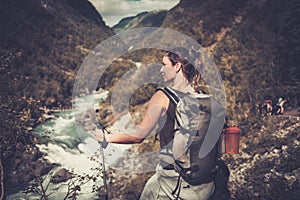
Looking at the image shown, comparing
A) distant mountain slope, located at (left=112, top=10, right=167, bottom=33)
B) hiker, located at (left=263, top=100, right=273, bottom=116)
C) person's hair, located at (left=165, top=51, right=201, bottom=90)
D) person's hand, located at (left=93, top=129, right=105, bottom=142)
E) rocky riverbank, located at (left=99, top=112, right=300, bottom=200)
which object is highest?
distant mountain slope, located at (left=112, top=10, right=167, bottom=33)

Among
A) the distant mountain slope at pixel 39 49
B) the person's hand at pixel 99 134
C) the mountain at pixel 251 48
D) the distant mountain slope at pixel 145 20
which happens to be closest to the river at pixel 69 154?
the distant mountain slope at pixel 39 49

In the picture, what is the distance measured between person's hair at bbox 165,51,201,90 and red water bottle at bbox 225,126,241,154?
66cm

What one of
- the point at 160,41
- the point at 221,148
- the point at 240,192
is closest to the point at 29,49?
the point at 160,41

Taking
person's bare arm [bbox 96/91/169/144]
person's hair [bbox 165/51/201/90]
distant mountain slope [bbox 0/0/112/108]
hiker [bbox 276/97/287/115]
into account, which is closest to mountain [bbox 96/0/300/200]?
hiker [bbox 276/97/287/115]

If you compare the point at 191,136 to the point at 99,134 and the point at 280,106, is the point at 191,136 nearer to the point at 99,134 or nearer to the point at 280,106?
the point at 99,134

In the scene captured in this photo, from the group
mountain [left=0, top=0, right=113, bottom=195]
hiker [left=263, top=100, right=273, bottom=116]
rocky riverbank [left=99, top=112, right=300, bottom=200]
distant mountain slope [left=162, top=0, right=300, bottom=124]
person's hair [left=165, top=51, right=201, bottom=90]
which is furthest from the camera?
distant mountain slope [left=162, top=0, right=300, bottom=124]

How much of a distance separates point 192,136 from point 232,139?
2.17ft

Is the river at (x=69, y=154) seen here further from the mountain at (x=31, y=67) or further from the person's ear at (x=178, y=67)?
the person's ear at (x=178, y=67)

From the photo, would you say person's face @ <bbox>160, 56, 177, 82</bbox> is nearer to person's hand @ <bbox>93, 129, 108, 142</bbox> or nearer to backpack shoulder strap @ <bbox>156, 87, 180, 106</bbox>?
backpack shoulder strap @ <bbox>156, 87, 180, 106</bbox>

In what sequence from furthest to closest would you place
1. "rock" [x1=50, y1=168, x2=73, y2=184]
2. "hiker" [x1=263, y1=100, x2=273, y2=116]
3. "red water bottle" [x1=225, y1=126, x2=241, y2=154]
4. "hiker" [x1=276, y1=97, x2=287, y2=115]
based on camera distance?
"hiker" [x1=263, y1=100, x2=273, y2=116]
"hiker" [x1=276, y1=97, x2=287, y2=115]
"rock" [x1=50, y1=168, x2=73, y2=184]
"red water bottle" [x1=225, y1=126, x2=241, y2=154]

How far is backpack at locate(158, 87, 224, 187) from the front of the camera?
2.87m

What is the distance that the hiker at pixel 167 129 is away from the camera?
9.32 feet

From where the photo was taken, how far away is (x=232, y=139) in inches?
135

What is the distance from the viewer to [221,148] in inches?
137
